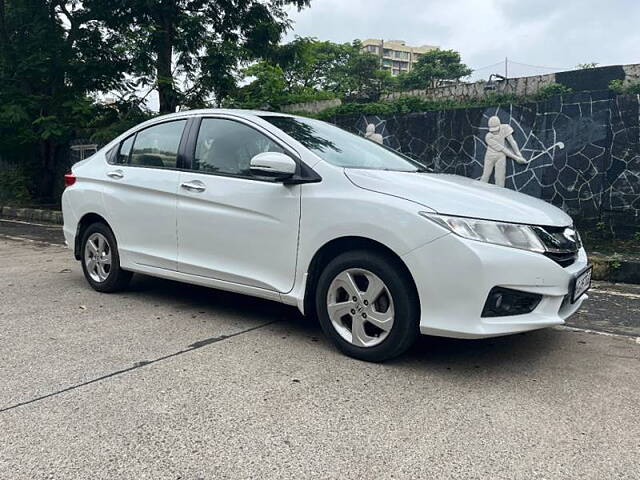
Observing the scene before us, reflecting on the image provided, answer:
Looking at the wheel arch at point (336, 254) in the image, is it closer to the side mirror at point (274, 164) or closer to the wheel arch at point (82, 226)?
the side mirror at point (274, 164)

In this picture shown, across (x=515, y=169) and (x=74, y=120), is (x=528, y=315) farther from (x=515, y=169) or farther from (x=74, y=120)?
(x=74, y=120)

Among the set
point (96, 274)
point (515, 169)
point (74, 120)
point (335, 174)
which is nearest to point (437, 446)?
point (335, 174)

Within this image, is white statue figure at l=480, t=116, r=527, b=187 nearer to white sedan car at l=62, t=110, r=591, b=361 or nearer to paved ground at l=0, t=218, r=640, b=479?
paved ground at l=0, t=218, r=640, b=479

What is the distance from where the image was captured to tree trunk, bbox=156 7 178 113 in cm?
1073

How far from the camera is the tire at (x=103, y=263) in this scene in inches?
188

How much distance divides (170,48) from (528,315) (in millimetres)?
9970

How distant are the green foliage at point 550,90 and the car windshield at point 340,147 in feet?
49.7

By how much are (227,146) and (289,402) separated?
2051 millimetres

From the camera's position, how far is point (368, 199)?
3234mm

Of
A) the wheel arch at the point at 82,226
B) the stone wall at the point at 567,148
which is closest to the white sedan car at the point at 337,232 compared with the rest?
the wheel arch at the point at 82,226

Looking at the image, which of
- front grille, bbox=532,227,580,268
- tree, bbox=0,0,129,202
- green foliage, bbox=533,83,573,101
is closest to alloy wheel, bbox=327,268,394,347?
front grille, bbox=532,227,580,268

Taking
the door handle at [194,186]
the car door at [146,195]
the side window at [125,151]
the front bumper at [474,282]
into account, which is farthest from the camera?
the side window at [125,151]

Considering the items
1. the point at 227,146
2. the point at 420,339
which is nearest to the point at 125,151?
the point at 227,146

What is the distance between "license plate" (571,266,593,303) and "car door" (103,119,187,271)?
110 inches
